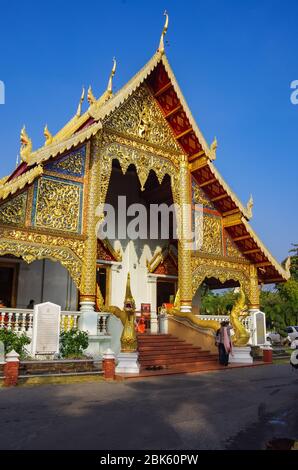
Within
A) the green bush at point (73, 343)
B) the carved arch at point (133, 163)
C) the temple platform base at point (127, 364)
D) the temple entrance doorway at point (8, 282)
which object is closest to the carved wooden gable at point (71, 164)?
the carved arch at point (133, 163)

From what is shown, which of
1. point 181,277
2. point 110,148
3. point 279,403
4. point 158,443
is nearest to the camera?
point 158,443

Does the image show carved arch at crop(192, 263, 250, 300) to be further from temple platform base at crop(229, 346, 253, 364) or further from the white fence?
the white fence

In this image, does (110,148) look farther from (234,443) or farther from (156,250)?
(234,443)

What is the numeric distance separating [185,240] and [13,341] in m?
5.71

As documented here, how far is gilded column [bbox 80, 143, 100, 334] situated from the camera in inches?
362

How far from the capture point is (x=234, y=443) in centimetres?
330

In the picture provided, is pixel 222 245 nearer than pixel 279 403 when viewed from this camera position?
No

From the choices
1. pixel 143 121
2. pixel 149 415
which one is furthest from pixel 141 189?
pixel 149 415

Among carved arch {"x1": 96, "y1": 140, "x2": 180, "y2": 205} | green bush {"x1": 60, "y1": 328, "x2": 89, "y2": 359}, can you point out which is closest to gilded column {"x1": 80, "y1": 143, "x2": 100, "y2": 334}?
carved arch {"x1": 96, "y1": 140, "x2": 180, "y2": 205}

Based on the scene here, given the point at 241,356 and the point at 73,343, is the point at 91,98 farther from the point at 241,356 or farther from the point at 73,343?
the point at 241,356

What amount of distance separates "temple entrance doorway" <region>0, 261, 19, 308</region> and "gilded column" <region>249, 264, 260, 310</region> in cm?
722

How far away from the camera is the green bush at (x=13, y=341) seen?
7398mm
